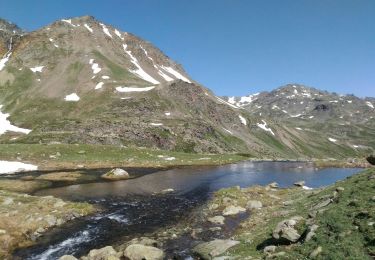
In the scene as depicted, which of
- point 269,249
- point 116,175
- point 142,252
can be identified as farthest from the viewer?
point 116,175

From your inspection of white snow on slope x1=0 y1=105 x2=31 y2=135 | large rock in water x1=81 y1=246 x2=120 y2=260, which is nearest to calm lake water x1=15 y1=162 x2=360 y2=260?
large rock in water x1=81 y1=246 x2=120 y2=260

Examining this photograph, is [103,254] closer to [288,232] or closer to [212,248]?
[212,248]

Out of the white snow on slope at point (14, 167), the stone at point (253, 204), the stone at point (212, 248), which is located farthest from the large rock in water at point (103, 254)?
the white snow on slope at point (14, 167)

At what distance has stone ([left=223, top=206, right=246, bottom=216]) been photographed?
4706cm

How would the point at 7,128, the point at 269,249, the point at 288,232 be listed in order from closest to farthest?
the point at 269,249
the point at 288,232
the point at 7,128

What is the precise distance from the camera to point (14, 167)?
288ft

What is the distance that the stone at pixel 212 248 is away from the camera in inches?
1198

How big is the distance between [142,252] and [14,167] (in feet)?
218

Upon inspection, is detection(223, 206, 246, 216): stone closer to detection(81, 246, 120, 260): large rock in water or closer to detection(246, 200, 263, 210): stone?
detection(246, 200, 263, 210): stone

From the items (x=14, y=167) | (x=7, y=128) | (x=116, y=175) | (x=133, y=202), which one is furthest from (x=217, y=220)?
(x=7, y=128)

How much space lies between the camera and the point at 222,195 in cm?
5859

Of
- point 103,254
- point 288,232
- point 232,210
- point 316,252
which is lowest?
point 103,254

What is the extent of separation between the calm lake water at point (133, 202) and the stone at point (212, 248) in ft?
27.6

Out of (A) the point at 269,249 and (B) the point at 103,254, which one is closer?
(A) the point at 269,249
